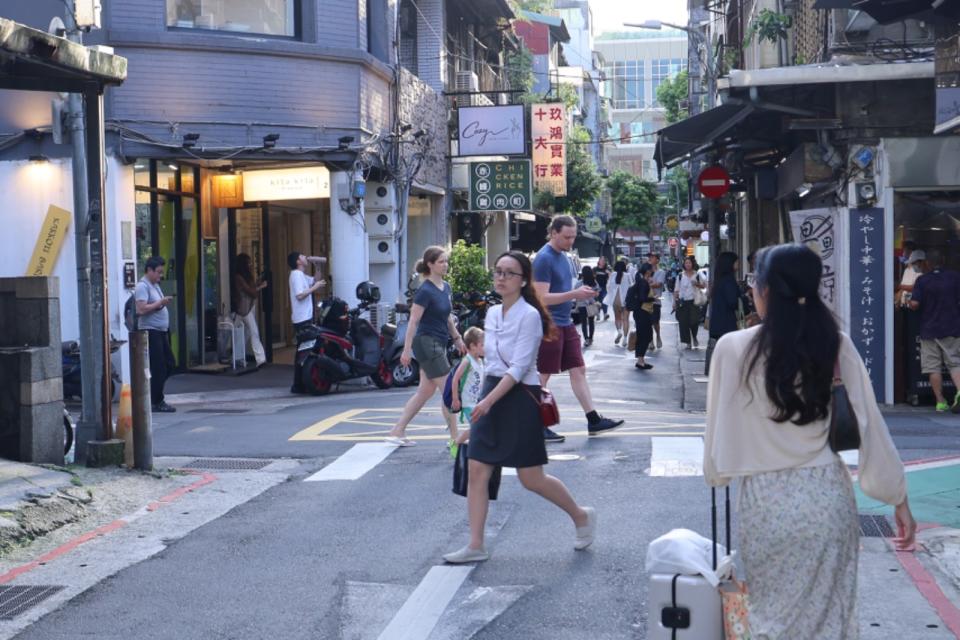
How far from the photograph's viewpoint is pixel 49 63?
29.3ft

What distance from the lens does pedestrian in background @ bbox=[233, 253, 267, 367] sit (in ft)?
65.5

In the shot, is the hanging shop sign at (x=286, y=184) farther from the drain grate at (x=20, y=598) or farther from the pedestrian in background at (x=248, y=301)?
the drain grate at (x=20, y=598)

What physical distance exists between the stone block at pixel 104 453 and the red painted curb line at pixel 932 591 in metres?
6.00

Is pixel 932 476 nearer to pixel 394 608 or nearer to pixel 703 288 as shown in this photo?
pixel 394 608

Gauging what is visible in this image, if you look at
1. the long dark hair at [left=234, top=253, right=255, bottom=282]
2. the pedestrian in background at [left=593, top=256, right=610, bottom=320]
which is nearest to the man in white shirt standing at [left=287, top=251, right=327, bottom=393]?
the long dark hair at [left=234, top=253, right=255, bottom=282]

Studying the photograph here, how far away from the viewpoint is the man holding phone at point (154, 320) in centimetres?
1452

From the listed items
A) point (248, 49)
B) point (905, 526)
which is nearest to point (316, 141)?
point (248, 49)

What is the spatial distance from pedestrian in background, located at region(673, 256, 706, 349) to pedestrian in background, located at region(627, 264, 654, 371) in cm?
262

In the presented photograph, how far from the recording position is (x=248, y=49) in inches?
721

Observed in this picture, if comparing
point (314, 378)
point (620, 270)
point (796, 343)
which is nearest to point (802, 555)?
point (796, 343)

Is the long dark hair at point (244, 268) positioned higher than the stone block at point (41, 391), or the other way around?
the long dark hair at point (244, 268)

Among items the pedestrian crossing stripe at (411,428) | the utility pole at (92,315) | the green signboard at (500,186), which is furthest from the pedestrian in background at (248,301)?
the utility pole at (92,315)

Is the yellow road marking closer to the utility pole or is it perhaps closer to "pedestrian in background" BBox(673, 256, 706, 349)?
the utility pole

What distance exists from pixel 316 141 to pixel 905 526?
1564 centimetres
